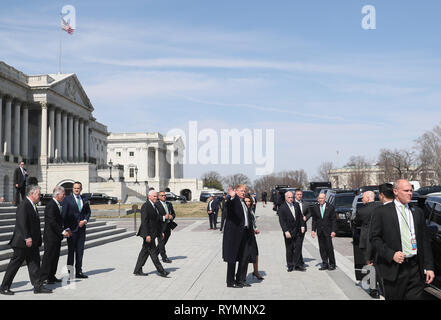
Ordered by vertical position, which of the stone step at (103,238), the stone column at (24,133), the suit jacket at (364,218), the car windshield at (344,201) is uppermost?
the stone column at (24,133)

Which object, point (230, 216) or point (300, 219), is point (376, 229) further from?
point (300, 219)

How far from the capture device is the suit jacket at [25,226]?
8656mm

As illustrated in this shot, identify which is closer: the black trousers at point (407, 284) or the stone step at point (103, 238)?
the black trousers at point (407, 284)

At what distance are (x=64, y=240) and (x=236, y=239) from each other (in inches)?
360

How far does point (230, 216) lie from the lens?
9477 millimetres

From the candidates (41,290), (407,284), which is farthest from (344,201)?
(407,284)

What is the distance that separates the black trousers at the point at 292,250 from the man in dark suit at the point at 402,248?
5.82 metres

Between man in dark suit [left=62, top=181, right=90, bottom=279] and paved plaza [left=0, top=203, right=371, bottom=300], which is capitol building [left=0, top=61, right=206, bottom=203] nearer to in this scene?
paved plaza [left=0, top=203, right=371, bottom=300]

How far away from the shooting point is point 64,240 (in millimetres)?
16469

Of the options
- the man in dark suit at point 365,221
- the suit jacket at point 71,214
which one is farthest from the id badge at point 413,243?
the suit jacket at point 71,214

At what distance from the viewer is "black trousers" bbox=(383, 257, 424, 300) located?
5273mm

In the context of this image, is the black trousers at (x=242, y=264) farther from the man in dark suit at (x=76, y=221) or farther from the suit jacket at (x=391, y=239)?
the suit jacket at (x=391, y=239)

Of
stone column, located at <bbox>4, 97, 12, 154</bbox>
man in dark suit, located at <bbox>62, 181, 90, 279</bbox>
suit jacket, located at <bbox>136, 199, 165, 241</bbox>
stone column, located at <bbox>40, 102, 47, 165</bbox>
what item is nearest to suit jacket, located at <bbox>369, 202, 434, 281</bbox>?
suit jacket, located at <bbox>136, 199, 165, 241</bbox>

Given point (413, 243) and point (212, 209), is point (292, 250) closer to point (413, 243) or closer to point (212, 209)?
point (413, 243)
